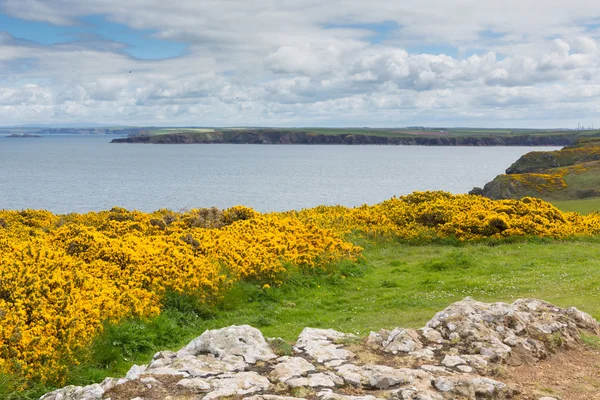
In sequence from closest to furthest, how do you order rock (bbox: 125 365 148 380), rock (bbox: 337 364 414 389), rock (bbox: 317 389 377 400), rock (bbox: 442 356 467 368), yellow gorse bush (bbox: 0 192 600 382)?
rock (bbox: 317 389 377 400) < rock (bbox: 337 364 414 389) < rock (bbox: 125 365 148 380) < rock (bbox: 442 356 467 368) < yellow gorse bush (bbox: 0 192 600 382)

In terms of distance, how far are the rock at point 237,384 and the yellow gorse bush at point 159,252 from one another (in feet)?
14.4

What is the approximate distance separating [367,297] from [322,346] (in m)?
8.89

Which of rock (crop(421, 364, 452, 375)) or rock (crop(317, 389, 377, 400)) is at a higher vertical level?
rock (crop(317, 389, 377, 400))

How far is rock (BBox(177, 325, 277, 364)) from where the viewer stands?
805cm

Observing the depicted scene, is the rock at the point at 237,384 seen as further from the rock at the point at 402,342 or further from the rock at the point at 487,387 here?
the rock at the point at 487,387

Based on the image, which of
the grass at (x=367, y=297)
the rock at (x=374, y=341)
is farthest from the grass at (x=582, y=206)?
the rock at (x=374, y=341)

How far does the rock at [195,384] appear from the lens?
6.79 meters

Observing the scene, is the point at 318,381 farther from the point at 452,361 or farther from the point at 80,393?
the point at 80,393

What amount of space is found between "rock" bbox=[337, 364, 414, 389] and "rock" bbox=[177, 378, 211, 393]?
179 centimetres

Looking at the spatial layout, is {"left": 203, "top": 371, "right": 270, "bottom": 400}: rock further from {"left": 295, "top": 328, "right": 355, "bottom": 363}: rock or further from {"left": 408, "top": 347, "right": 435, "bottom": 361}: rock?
{"left": 408, "top": 347, "right": 435, "bottom": 361}: rock

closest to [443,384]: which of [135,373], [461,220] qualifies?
[135,373]

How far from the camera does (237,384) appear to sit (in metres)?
6.89

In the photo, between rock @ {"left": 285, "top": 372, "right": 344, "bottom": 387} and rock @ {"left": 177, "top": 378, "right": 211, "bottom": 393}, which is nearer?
rock @ {"left": 177, "top": 378, "right": 211, "bottom": 393}

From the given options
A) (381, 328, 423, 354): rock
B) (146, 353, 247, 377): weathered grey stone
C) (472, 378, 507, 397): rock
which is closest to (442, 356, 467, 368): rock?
(381, 328, 423, 354): rock
